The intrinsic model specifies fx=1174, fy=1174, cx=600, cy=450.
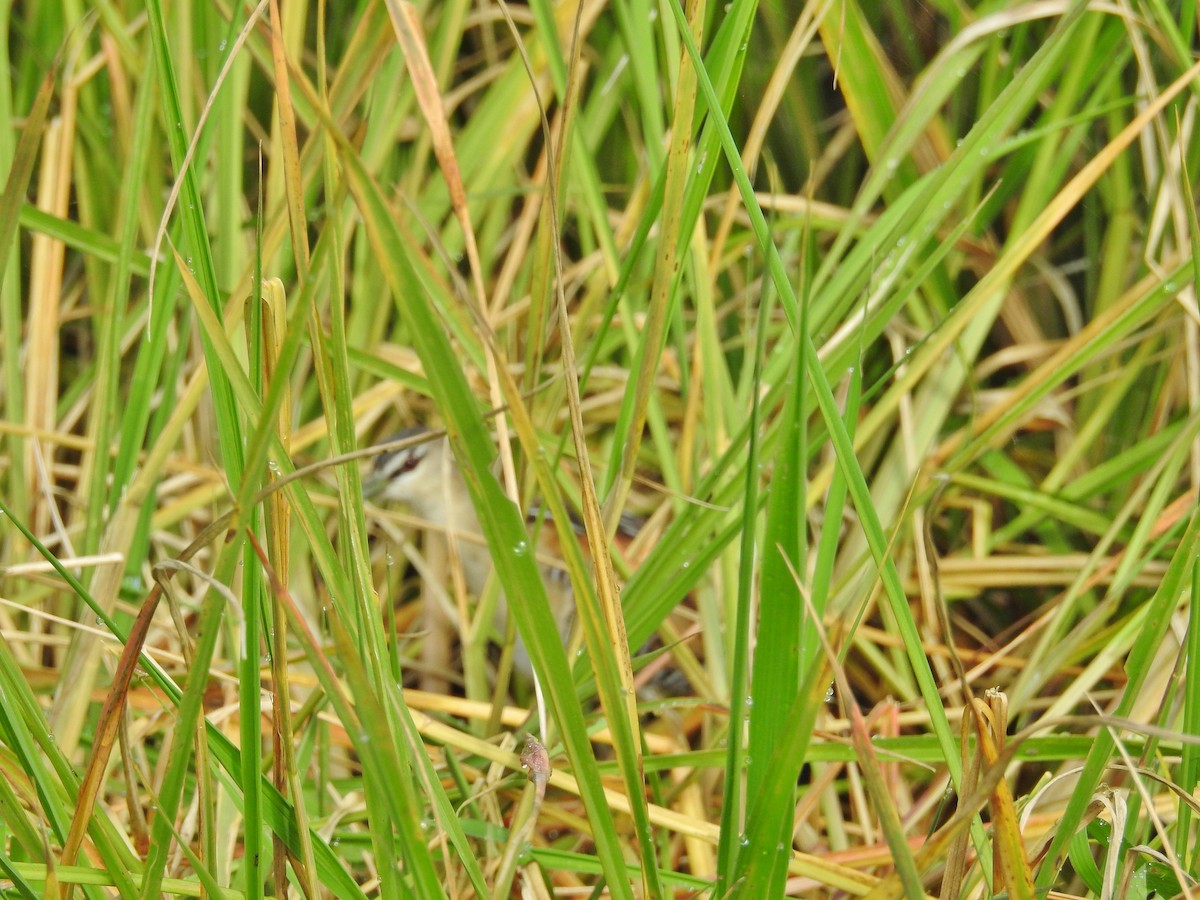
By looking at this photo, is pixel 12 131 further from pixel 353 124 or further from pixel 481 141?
pixel 481 141

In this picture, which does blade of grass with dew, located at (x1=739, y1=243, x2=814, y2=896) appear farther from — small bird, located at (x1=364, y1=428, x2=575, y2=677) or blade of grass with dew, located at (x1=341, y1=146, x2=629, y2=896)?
small bird, located at (x1=364, y1=428, x2=575, y2=677)

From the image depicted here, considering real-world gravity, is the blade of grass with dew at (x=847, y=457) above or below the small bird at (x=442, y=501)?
above

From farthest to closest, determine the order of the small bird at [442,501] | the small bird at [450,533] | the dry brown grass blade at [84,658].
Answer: the small bird at [442,501] → the small bird at [450,533] → the dry brown grass blade at [84,658]

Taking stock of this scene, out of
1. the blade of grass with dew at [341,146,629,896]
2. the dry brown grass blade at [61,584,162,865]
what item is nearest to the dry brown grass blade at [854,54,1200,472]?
the blade of grass with dew at [341,146,629,896]

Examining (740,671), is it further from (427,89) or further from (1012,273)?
(1012,273)

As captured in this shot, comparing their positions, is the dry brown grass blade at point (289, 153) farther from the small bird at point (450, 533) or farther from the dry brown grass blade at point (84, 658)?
the small bird at point (450, 533)

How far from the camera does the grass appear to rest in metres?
0.83

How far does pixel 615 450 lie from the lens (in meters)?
1.14

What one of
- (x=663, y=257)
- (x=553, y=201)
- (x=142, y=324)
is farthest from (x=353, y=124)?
(x=553, y=201)

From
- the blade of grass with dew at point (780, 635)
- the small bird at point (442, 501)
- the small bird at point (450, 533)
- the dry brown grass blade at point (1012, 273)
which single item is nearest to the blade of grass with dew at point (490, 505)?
the blade of grass with dew at point (780, 635)

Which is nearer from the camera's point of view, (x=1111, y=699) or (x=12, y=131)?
(x=1111, y=699)

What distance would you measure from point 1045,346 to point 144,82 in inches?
52.3

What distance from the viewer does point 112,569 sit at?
1347mm

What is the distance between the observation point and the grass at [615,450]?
83 cm
